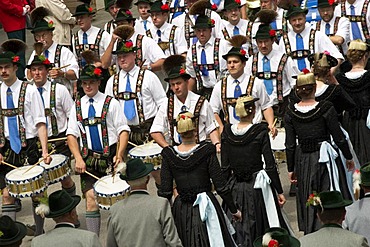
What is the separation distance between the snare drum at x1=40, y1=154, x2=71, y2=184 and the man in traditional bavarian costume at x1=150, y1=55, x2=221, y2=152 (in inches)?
53.2

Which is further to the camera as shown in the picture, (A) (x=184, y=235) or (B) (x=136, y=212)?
(A) (x=184, y=235)

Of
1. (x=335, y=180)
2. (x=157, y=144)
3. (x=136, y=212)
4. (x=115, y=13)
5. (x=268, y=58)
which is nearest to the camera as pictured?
(x=136, y=212)

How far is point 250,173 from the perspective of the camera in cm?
973

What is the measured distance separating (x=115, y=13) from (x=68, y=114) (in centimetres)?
415

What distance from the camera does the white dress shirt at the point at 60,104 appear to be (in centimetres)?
1216

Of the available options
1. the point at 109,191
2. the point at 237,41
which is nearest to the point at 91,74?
the point at 109,191

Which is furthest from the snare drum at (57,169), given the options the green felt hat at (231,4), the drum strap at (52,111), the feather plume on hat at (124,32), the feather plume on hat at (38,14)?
the green felt hat at (231,4)

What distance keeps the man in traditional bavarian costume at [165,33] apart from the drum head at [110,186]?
16.1 feet

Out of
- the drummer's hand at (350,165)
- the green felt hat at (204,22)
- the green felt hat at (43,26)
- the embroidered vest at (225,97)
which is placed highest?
Result: the green felt hat at (43,26)

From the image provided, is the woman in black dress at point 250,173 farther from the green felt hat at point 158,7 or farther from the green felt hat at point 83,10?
the green felt hat at point 158,7

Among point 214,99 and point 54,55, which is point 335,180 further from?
point 54,55

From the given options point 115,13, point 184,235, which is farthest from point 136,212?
point 115,13

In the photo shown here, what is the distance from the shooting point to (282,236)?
7.14 meters

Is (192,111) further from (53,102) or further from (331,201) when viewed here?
(331,201)
